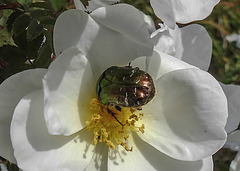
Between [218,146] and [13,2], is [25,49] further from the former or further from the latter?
[218,146]

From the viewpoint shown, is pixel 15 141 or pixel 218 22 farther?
pixel 218 22

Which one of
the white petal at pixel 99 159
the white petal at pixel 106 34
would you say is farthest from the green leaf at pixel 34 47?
the white petal at pixel 99 159

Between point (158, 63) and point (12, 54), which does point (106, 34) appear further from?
point (12, 54)

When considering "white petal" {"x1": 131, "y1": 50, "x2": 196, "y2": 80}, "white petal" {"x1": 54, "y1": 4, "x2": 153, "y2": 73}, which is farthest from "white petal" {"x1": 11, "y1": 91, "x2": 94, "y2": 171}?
"white petal" {"x1": 131, "y1": 50, "x2": 196, "y2": 80}

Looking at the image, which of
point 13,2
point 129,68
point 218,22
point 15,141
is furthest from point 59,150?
point 218,22

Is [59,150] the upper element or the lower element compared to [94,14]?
lower

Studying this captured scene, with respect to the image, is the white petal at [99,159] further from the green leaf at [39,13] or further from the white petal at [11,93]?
the green leaf at [39,13]

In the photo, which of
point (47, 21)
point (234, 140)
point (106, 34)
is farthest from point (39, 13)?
point (234, 140)
